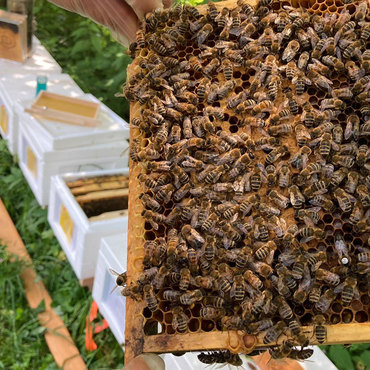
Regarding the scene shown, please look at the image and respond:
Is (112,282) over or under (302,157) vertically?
under

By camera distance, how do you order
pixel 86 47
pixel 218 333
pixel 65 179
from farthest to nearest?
pixel 86 47 → pixel 65 179 → pixel 218 333

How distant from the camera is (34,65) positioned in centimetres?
855

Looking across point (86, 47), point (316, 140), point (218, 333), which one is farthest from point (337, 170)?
point (86, 47)

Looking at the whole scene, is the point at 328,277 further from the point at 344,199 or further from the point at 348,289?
the point at 344,199

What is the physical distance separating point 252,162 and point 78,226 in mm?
3384

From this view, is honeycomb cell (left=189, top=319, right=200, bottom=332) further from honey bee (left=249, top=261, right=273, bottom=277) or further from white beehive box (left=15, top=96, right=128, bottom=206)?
white beehive box (left=15, top=96, right=128, bottom=206)

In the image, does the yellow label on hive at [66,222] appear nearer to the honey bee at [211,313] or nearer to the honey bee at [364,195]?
the honey bee at [211,313]

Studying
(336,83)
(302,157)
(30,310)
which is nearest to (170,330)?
(302,157)

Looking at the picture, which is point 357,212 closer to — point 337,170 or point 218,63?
point 337,170

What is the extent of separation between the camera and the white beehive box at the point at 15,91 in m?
7.58

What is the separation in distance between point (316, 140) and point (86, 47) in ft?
25.4

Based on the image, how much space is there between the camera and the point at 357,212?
2594 millimetres

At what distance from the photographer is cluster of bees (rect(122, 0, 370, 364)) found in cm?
254

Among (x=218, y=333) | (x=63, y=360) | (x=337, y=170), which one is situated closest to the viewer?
(x=218, y=333)
